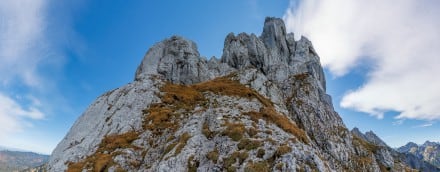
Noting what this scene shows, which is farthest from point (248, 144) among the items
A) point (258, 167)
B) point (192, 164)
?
point (192, 164)

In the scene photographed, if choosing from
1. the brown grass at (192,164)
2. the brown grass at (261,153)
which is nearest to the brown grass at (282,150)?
the brown grass at (261,153)

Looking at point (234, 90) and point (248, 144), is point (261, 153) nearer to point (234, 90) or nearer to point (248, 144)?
point (248, 144)

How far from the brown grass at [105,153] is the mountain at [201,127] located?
139 millimetres

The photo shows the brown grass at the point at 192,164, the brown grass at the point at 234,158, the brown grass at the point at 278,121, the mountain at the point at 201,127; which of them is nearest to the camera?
the brown grass at the point at 234,158

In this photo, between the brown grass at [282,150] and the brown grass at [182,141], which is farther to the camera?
the brown grass at [182,141]

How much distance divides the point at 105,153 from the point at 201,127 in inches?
503

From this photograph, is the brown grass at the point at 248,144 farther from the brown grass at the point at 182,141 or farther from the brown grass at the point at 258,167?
the brown grass at the point at 182,141

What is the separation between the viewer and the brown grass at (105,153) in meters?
32.8

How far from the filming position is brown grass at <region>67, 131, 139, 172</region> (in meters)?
32.8

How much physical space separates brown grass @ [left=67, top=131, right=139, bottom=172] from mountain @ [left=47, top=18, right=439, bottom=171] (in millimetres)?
139

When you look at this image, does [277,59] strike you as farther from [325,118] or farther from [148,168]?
[148,168]

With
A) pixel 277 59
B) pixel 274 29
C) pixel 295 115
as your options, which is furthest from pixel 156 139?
pixel 274 29

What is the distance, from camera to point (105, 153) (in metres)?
35.4

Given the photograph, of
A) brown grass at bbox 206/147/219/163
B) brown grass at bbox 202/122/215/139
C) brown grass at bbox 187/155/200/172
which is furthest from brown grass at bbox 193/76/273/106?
brown grass at bbox 187/155/200/172
